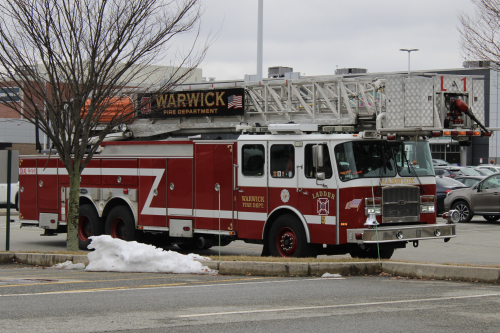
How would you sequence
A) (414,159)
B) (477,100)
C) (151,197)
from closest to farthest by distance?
(477,100), (414,159), (151,197)

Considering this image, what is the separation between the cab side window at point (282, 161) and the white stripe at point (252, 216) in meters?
0.83

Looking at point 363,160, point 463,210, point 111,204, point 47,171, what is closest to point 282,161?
point 363,160

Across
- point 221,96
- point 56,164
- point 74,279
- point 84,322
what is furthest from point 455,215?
point 84,322

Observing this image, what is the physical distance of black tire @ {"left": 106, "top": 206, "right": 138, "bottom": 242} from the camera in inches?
640

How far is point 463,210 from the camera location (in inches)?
952

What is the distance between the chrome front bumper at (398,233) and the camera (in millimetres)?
12153

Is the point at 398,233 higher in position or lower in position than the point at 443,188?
lower

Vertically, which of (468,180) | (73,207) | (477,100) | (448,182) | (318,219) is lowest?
(318,219)

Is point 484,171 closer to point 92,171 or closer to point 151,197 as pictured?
point 92,171

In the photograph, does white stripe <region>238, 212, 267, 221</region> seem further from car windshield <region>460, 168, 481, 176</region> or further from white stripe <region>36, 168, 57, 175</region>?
car windshield <region>460, 168, 481, 176</region>

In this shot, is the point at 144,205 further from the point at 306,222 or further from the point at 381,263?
the point at 381,263

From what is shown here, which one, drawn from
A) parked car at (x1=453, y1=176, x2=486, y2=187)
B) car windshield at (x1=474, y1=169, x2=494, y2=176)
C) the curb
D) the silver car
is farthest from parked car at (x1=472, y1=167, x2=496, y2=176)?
the curb

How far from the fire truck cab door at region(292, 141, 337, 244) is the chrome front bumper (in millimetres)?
501

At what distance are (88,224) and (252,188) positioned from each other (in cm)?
575
